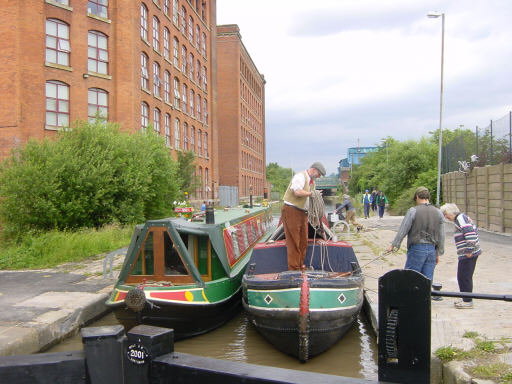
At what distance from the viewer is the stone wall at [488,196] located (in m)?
15.5

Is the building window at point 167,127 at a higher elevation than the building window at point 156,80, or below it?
below

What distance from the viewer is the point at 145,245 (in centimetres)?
753

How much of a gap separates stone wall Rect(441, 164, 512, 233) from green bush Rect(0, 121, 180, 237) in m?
13.0

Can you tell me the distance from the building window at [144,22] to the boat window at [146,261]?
23.2m

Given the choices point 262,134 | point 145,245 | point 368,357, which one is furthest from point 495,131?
point 262,134

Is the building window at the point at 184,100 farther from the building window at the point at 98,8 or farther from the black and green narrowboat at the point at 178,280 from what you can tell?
the black and green narrowboat at the point at 178,280

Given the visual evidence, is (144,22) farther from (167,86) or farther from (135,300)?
(135,300)

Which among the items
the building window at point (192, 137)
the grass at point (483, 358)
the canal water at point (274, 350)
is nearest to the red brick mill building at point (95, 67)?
the building window at point (192, 137)

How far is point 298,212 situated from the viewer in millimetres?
7461

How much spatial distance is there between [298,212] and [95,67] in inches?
826

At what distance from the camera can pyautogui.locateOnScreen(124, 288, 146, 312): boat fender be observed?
6.41 m

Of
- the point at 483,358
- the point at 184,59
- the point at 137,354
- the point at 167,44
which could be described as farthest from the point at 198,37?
the point at 137,354

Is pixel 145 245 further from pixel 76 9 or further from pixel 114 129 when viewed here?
pixel 76 9

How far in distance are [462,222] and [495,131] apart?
13.4m
